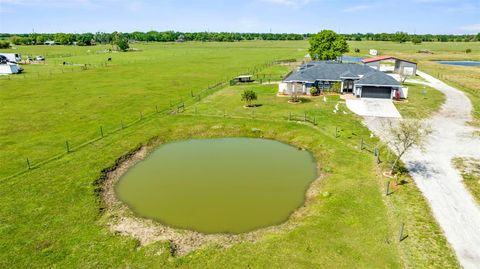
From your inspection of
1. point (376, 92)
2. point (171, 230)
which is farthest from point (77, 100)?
point (376, 92)

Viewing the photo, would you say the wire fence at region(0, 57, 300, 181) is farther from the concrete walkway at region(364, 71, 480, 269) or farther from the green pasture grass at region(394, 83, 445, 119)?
the green pasture grass at region(394, 83, 445, 119)

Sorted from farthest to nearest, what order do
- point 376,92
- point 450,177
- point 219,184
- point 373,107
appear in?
point 376,92 < point 373,107 < point 219,184 < point 450,177

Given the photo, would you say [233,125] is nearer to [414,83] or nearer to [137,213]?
[137,213]

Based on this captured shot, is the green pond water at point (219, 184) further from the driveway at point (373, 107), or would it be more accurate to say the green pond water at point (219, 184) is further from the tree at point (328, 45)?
the tree at point (328, 45)

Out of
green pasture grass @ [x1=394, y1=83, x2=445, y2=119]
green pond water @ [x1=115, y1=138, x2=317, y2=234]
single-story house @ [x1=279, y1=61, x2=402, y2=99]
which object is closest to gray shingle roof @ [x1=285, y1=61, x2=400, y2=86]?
single-story house @ [x1=279, y1=61, x2=402, y2=99]

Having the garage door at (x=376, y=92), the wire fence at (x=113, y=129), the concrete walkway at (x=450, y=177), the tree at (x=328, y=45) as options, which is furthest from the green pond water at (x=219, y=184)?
the tree at (x=328, y=45)

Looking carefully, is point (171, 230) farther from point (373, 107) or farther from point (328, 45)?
point (328, 45)
